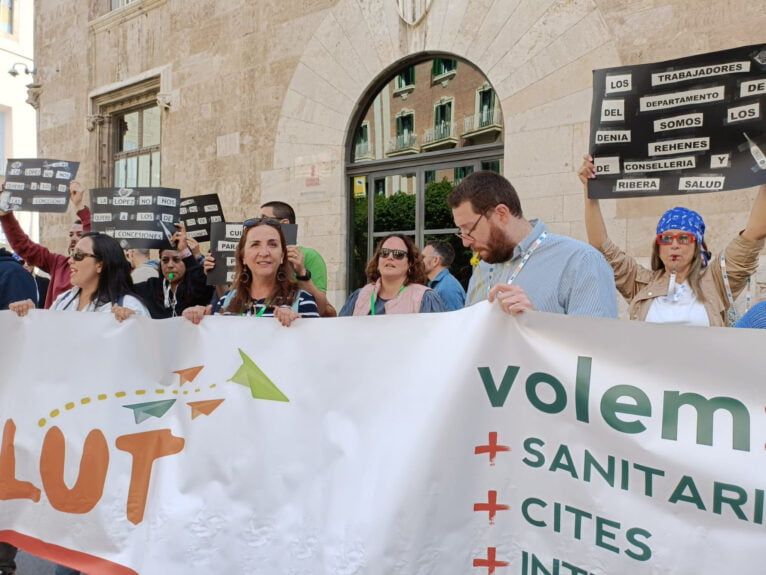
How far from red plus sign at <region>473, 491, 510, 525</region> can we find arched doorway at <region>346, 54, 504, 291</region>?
454cm

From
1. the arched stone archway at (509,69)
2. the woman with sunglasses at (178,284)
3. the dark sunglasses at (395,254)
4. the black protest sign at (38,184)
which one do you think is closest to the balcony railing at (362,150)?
the arched stone archway at (509,69)

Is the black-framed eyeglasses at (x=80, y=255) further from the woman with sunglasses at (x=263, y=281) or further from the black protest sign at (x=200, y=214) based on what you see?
the black protest sign at (x=200, y=214)

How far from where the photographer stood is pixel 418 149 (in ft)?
23.5

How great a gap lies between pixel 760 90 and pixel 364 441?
2.23m

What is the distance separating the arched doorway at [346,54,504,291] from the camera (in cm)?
665

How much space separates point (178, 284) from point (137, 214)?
27.1 inches

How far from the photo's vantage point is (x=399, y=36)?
6.92 m

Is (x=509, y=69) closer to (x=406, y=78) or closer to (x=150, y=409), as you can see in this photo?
(x=406, y=78)

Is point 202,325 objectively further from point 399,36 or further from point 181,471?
point 399,36

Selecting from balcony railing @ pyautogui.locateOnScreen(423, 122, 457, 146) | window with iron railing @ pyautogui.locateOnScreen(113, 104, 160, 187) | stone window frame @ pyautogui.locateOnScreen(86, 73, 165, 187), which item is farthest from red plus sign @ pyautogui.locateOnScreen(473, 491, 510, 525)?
stone window frame @ pyautogui.locateOnScreen(86, 73, 165, 187)

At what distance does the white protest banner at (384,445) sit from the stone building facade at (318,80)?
3.54m

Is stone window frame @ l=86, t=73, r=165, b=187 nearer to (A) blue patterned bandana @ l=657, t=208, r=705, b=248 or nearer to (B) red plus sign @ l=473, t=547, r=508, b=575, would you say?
(A) blue patterned bandana @ l=657, t=208, r=705, b=248

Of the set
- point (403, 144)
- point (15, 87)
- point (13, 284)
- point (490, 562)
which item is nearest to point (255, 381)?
point (490, 562)

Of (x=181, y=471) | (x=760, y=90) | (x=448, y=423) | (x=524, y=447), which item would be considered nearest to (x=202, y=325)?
(x=181, y=471)
